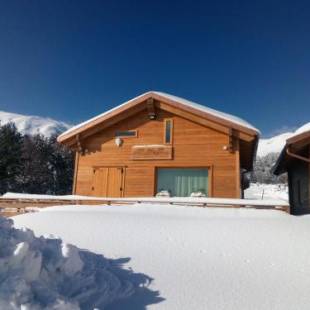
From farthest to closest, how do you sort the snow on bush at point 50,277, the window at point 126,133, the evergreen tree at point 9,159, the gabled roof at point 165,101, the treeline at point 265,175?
the treeline at point 265,175 → the evergreen tree at point 9,159 → the window at point 126,133 → the gabled roof at point 165,101 → the snow on bush at point 50,277

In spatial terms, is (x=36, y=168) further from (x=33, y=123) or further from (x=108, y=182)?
(x=33, y=123)

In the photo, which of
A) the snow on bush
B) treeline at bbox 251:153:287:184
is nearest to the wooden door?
the snow on bush

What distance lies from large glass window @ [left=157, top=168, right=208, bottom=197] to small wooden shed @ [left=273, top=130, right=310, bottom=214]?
3629 mm

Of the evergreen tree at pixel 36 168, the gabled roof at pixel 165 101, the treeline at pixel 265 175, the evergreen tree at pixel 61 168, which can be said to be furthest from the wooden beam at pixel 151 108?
the treeline at pixel 265 175

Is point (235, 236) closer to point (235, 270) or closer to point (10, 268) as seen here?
point (235, 270)

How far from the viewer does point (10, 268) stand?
12.2 ft

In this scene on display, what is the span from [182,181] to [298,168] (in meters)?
Result: 6.63

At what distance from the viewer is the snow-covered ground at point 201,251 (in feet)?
13.9

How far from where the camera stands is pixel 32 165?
36312 mm

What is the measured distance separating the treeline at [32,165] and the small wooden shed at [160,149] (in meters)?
20.4

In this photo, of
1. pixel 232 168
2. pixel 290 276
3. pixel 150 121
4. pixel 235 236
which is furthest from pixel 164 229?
pixel 150 121

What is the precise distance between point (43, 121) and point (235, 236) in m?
197

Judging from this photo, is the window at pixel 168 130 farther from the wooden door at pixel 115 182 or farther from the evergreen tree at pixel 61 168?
the evergreen tree at pixel 61 168

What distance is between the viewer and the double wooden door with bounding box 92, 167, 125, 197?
47.4ft
